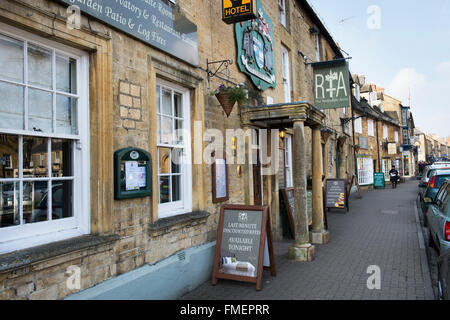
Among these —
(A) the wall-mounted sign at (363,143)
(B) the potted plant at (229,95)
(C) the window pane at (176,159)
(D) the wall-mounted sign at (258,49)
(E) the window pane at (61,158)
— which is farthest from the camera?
(A) the wall-mounted sign at (363,143)

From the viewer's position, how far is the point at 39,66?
11.0 feet

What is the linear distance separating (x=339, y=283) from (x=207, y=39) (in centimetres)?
481

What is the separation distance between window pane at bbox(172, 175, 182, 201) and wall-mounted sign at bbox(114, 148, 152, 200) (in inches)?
37.6

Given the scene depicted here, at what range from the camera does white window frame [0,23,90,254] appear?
3.14m

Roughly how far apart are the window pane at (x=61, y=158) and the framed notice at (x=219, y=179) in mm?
2722

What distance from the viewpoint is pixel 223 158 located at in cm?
629

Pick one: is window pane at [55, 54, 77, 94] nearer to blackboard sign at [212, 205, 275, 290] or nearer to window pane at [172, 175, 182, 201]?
window pane at [172, 175, 182, 201]

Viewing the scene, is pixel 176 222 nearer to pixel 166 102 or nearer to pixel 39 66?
pixel 166 102

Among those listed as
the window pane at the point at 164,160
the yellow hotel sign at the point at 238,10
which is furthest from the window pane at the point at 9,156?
the yellow hotel sign at the point at 238,10

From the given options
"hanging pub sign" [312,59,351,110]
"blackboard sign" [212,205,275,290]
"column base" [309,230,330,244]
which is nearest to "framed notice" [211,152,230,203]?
"blackboard sign" [212,205,275,290]

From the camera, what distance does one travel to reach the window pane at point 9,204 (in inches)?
118

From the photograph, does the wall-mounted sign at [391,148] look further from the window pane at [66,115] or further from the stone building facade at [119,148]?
the window pane at [66,115]

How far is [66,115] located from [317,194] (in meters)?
5.89

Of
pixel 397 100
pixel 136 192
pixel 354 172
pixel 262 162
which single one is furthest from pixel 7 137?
pixel 397 100
